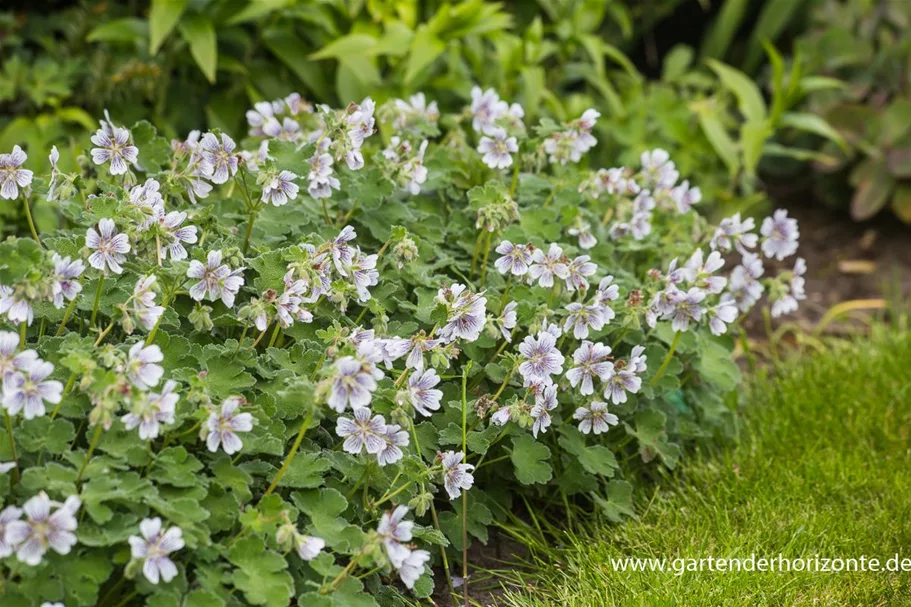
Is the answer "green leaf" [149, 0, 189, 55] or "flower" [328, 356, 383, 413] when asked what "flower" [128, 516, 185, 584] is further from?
"green leaf" [149, 0, 189, 55]

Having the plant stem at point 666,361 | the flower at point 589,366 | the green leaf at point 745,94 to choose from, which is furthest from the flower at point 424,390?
the green leaf at point 745,94

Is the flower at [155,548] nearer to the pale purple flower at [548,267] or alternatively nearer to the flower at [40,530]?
the flower at [40,530]

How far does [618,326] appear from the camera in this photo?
→ 2.18 metres

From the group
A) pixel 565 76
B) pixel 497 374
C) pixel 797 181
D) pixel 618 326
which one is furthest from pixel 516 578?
pixel 797 181

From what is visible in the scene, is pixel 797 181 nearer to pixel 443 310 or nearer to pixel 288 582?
pixel 443 310

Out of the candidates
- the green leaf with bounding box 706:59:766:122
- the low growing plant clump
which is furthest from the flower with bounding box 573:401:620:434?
the green leaf with bounding box 706:59:766:122

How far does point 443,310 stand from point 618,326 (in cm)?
48

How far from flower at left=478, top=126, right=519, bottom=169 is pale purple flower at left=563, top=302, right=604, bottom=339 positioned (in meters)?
0.43

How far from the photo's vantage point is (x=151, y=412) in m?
1.55

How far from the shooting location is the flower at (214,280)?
178cm

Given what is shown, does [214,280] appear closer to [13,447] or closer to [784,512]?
[13,447]

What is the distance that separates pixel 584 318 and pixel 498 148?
49 centimetres

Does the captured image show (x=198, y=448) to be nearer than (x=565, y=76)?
Yes

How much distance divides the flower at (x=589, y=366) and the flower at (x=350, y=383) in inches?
20.4
